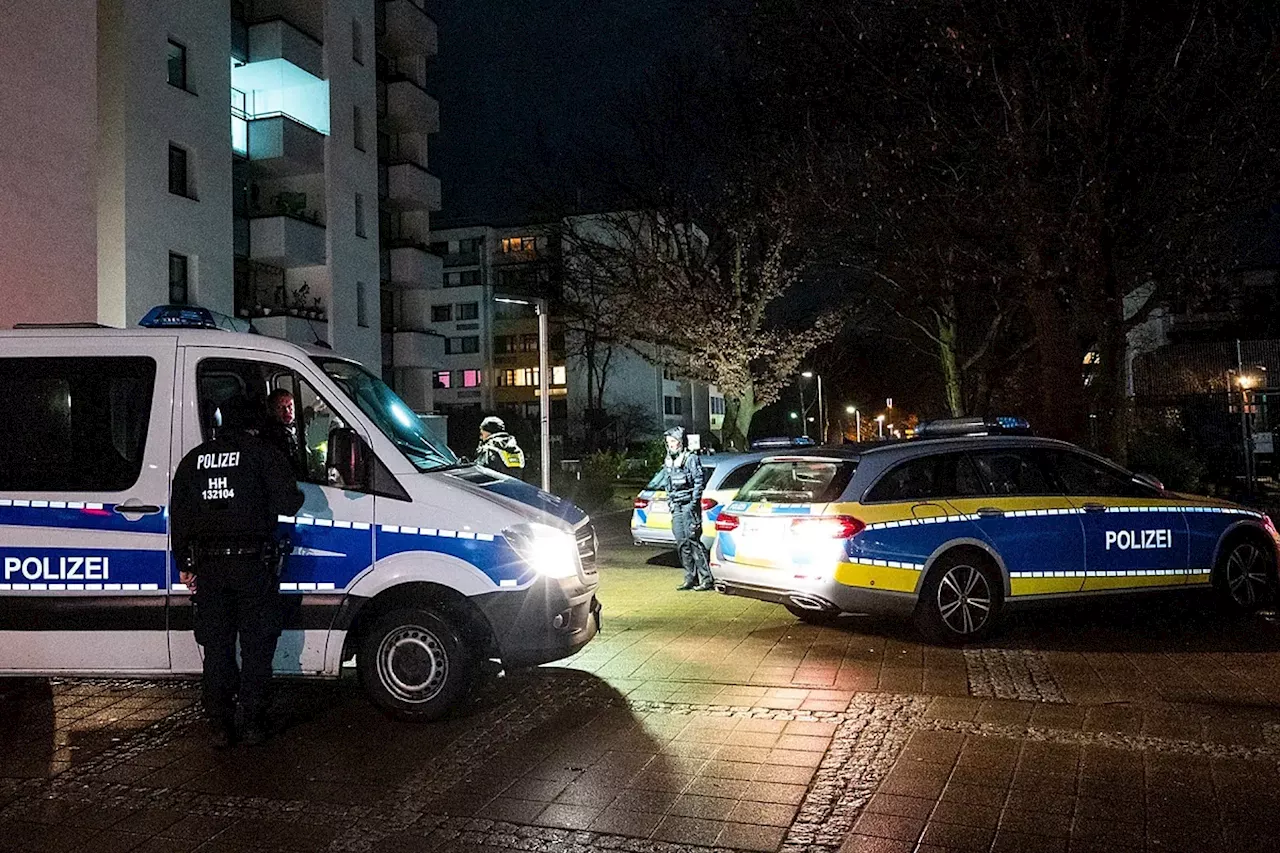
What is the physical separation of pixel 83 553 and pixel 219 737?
1.36 meters

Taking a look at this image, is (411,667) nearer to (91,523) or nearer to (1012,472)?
(91,523)

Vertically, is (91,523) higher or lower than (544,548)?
higher

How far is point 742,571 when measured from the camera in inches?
350

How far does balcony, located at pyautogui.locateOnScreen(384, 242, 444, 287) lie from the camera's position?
33.5 metres

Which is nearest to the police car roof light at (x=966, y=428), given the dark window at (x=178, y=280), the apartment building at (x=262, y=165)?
the apartment building at (x=262, y=165)

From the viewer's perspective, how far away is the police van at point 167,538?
6059 millimetres

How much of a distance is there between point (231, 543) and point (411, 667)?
129 cm

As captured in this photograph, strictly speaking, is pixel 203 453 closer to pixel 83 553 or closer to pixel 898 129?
pixel 83 553

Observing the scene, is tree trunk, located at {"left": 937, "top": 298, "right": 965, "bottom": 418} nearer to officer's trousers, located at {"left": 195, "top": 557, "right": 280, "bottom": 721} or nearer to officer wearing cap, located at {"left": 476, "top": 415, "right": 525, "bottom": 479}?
officer wearing cap, located at {"left": 476, "top": 415, "right": 525, "bottom": 479}

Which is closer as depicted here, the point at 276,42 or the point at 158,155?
the point at 158,155

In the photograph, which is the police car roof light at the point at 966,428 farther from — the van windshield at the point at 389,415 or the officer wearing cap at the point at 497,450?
the officer wearing cap at the point at 497,450

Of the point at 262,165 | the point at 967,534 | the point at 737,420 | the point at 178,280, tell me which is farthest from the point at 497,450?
the point at 737,420

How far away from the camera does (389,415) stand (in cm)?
659

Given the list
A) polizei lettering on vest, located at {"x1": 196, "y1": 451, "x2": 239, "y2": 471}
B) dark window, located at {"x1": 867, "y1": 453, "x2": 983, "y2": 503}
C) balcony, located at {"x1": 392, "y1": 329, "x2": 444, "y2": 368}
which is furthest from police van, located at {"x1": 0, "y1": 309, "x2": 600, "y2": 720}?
balcony, located at {"x1": 392, "y1": 329, "x2": 444, "y2": 368}
